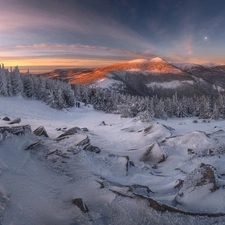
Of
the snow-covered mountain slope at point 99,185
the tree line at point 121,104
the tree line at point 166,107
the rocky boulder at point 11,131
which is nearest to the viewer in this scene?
the snow-covered mountain slope at point 99,185

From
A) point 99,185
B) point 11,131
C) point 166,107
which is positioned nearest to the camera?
point 99,185

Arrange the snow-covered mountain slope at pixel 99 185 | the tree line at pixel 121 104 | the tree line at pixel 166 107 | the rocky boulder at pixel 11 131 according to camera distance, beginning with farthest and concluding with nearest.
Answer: the tree line at pixel 121 104, the tree line at pixel 166 107, the rocky boulder at pixel 11 131, the snow-covered mountain slope at pixel 99 185

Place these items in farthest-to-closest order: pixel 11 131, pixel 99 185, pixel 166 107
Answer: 1. pixel 166 107
2. pixel 11 131
3. pixel 99 185

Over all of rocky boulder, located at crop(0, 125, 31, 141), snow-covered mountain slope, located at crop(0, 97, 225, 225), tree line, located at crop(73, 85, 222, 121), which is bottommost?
tree line, located at crop(73, 85, 222, 121)

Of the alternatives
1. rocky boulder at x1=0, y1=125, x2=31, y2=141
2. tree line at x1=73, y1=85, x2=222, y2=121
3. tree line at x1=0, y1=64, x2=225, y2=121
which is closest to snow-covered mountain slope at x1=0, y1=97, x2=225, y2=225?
rocky boulder at x1=0, y1=125, x2=31, y2=141

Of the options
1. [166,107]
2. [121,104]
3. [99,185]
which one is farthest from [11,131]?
[166,107]

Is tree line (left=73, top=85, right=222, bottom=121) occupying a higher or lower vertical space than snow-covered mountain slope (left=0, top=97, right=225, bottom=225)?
lower

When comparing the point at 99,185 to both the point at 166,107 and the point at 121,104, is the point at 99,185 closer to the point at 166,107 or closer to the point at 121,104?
the point at 121,104

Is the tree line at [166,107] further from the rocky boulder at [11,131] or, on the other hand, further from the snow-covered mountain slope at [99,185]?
the rocky boulder at [11,131]

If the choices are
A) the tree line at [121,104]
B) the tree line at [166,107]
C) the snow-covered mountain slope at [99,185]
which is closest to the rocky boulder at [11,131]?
the snow-covered mountain slope at [99,185]

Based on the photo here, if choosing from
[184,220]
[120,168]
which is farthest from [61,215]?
[120,168]

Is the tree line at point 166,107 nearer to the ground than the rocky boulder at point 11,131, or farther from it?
nearer to the ground

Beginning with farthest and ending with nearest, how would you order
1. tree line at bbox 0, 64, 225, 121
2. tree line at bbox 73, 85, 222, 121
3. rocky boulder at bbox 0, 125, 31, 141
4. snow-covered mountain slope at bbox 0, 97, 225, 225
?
tree line at bbox 0, 64, 225, 121, tree line at bbox 73, 85, 222, 121, rocky boulder at bbox 0, 125, 31, 141, snow-covered mountain slope at bbox 0, 97, 225, 225

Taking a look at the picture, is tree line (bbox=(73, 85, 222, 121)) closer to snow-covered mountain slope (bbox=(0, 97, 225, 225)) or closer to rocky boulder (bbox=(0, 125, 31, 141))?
snow-covered mountain slope (bbox=(0, 97, 225, 225))
